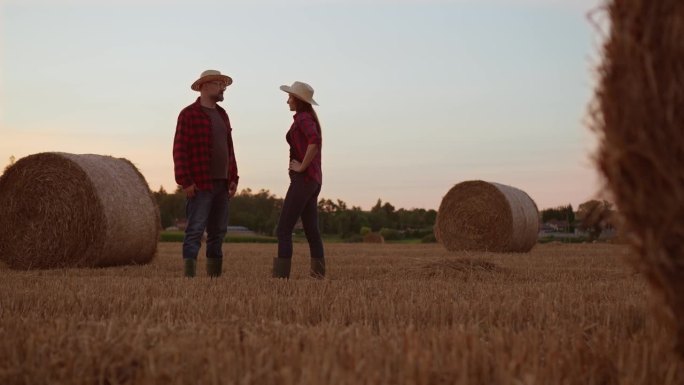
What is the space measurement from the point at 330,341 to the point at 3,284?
4426 millimetres

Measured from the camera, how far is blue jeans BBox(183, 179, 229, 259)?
24.5 feet

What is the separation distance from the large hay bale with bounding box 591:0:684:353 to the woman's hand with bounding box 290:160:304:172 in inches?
175

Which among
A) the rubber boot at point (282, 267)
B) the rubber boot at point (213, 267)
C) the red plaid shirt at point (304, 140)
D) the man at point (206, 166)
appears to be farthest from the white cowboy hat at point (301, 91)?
the rubber boot at point (213, 267)

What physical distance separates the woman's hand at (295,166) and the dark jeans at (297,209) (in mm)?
61

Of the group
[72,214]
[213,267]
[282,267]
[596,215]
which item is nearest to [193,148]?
[213,267]

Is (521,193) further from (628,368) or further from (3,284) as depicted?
(628,368)

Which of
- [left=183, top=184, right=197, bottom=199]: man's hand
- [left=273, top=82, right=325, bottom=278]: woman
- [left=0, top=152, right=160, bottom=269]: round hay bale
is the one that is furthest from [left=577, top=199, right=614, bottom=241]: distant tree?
[left=0, top=152, right=160, bottom=269]: round hay bale

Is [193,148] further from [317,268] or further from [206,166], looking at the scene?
[317,268]

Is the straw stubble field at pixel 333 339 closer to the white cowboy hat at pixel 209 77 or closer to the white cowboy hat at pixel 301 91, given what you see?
the white cowboy hat at pixel 301 91

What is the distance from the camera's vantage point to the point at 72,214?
9953mm

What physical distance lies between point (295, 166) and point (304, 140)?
26 centimetres

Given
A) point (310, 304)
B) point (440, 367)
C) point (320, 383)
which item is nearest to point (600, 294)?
point (310, 304)

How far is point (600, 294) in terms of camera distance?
19.6ft

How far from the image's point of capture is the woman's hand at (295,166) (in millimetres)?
7164
